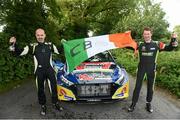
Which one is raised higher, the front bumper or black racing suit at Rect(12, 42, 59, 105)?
black racing suit at Rect(12, 42, 59, 105)

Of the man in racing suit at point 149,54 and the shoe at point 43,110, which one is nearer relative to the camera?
the man in racing suit at point 149,54

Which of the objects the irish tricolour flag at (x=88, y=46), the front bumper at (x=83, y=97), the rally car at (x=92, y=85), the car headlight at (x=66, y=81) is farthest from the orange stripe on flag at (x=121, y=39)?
the car headlight at (x=66, y=81)

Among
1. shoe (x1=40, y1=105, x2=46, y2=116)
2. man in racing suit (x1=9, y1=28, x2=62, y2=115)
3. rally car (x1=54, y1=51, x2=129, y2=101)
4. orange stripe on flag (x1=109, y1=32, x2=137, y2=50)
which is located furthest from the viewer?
orange stripe on flag (x1=109, y1=32, x2=137, y2=50)

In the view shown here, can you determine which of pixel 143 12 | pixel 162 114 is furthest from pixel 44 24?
pixel 143 12

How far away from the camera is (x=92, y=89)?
8.73 metres

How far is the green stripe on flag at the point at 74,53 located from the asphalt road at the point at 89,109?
1.09 meters

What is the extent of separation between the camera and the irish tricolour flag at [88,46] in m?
9.14

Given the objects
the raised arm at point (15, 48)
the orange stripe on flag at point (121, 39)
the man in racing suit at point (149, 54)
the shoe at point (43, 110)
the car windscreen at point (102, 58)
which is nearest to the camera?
the raised arm at point (15, 48)

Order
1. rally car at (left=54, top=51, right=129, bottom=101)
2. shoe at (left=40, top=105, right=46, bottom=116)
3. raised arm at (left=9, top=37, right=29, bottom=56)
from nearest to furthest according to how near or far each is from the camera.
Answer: raised arm at (left=9, top=37, right=29, bottom=56), shoe at (left=40, top=105, right=46, bottom=116), rally car at (left=54, top=51, right=129, bottom=101)

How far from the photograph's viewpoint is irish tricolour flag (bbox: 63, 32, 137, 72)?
914cm

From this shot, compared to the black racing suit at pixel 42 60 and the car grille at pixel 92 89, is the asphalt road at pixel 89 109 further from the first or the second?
the black racing suit at pixel 42 60

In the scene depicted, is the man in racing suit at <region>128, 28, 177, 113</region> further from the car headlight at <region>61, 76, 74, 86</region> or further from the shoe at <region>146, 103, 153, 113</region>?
the car headlight at <region>61, 76, 74, 86</region>

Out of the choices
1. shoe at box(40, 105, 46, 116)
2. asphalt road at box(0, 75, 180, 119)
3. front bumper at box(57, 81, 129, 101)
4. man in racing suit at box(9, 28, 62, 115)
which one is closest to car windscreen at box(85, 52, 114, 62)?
asphalt road at box(0, 75, 180, 119)

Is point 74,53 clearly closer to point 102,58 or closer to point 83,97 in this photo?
point 83,97
